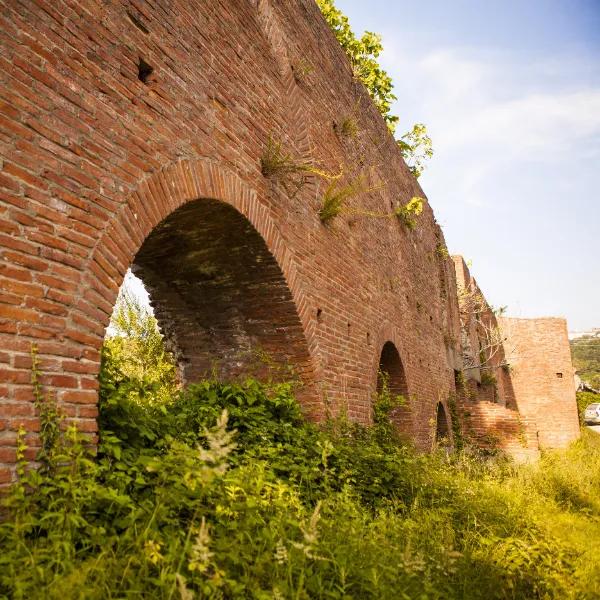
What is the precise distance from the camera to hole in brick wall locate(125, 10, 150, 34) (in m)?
3.46

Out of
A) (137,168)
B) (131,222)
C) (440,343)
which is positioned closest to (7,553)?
(131,222)

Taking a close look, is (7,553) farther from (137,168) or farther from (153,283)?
(153,283)

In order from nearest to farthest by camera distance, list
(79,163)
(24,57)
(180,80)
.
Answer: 1. (24,57)
2. (79,163)
3. (180,80)

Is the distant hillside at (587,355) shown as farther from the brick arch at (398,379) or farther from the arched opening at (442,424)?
the brick arch at (398,379)

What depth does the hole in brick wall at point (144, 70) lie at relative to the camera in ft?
11.6

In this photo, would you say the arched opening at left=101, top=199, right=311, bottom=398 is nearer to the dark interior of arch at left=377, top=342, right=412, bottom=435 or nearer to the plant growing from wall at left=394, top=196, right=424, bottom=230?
the dark interior of arch at left=377, top=342, right=412, bottom=435

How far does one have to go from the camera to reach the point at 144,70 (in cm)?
361

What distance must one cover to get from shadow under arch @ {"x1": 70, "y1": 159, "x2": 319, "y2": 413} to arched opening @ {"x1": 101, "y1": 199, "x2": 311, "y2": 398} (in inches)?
0.4

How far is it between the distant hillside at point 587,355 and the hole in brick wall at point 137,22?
78.1 metres

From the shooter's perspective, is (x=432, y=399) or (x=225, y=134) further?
(x=432, y=399)

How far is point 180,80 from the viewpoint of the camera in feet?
12.8

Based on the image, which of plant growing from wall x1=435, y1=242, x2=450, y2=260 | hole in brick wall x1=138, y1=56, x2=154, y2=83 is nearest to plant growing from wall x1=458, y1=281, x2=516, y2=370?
plant growing from wall x1=435, y1=242, x2=450, y2=260

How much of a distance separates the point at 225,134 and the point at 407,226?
22.9 ft

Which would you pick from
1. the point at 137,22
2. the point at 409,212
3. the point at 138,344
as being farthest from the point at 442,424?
the point at 137,22
